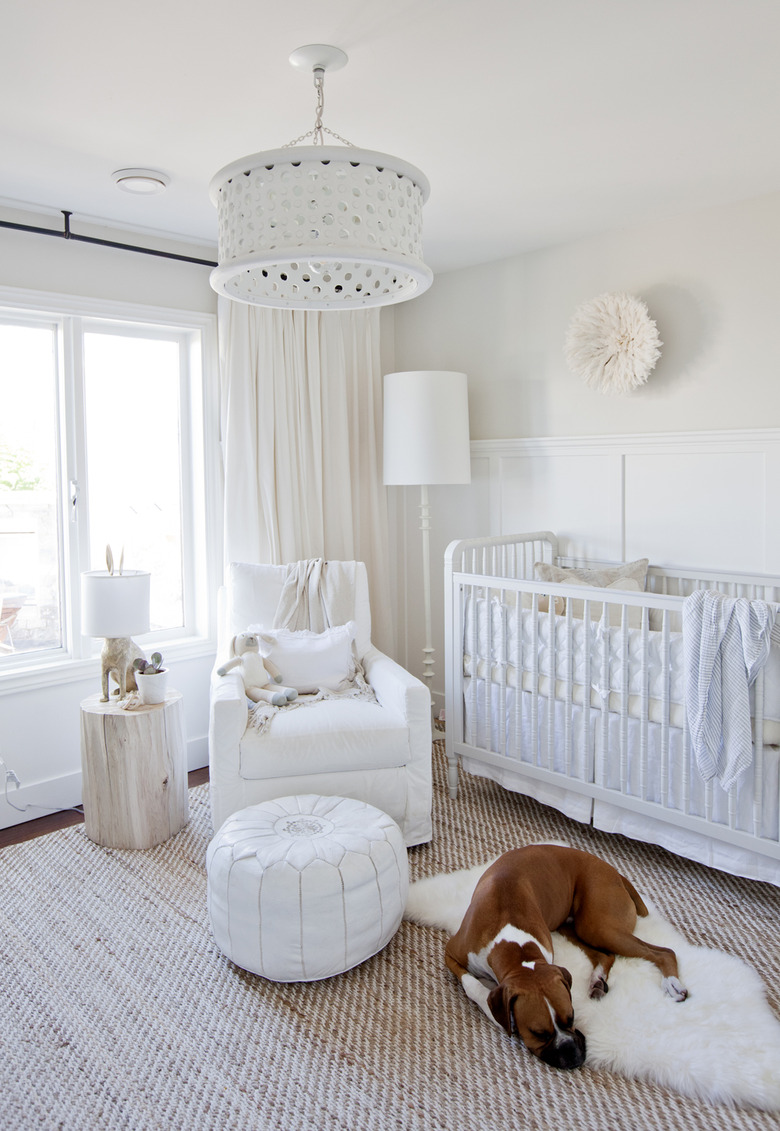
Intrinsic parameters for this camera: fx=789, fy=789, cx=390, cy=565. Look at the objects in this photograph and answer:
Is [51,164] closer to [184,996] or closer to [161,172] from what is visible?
[161,172]

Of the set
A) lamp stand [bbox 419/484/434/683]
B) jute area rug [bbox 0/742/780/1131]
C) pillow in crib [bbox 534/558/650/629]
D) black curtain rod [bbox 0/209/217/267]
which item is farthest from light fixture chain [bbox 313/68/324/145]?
jute area rug [bbox 0/742/780/1131]

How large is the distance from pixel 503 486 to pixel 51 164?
2249 millimetres

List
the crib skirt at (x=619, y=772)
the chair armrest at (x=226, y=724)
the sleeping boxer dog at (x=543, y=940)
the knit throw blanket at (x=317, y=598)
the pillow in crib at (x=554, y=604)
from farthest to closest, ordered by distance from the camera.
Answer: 1. the knit throw blanket at (x=317, y=598)
2. the pillow in crib at (x=554, y=604)
3. the chair armrest at (x=226, y=724)
4. the crib skirt at (x=619, y=772)
5. the sleeping boxer dog at (x=543, y=940)

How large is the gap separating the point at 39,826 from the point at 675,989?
89.9 inches

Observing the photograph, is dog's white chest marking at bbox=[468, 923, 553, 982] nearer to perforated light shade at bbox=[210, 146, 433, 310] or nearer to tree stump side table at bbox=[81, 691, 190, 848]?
tree stump side table at bbox=[81, 691, 190, 848]

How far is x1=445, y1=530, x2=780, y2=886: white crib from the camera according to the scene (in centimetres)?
223

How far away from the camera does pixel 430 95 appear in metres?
2.07

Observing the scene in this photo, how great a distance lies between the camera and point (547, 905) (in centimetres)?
200

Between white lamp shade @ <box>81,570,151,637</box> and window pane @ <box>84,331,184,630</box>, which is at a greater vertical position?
window pane @ <box>84,331,184,630</box>

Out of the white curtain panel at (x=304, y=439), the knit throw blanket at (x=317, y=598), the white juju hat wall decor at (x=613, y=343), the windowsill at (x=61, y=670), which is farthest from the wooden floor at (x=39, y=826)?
the white juju hat wall decor at (x=613, y=343)

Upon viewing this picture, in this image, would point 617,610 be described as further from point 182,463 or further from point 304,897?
point 182,463

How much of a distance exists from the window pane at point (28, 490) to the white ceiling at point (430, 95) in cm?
55

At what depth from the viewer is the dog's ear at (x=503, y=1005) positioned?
5.54ft

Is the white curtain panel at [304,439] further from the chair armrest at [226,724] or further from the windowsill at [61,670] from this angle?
the chair armrest at [226,724]
